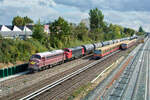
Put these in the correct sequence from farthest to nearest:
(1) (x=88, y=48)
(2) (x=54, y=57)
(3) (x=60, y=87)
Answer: (1) (x=88, y=48)
(2) (x=54, y=57)
(3) (x=60, y=87)

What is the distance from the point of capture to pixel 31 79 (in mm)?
27688

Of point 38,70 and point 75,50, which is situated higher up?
point 75,50

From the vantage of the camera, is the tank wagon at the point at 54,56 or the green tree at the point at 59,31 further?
the green tree at the point at 59,31

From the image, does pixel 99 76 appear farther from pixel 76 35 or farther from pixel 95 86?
pixel 76 35

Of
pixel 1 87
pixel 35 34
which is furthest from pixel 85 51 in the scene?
pixel 1 87

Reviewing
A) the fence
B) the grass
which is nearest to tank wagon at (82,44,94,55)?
the fence

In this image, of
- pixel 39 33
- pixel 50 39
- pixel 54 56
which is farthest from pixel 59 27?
pixel 54 56

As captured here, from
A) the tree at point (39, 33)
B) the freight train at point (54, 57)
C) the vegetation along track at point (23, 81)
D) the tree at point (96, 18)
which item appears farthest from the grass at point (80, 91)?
the tree at point (96, 18)

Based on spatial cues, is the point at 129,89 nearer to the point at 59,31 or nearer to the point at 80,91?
the point at 80,91

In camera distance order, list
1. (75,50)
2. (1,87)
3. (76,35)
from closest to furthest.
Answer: (1,87) < (75,50) < (76,35)

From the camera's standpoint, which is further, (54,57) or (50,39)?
(50,39)

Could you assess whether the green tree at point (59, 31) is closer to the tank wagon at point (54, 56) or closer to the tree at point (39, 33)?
the tree at point (39, 33)

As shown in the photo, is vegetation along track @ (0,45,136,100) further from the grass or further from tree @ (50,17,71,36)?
tree @ (50,17,71,36)

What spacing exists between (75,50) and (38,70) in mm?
15576
